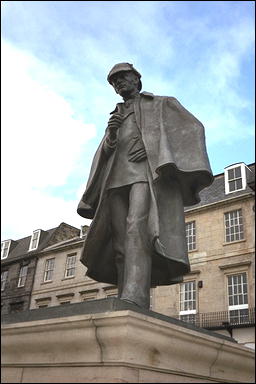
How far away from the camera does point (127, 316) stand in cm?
223

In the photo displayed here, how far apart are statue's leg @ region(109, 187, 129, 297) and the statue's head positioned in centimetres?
101

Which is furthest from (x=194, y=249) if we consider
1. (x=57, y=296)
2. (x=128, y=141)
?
(x=128, y=141)

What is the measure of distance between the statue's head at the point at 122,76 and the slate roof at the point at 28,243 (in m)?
29.3

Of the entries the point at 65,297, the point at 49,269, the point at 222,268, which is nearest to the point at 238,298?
the point at 222,268

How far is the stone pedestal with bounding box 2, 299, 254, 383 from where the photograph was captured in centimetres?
223

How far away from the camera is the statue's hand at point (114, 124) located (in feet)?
11.9

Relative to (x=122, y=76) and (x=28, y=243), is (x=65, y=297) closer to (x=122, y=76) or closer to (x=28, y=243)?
(x=28, y=243)

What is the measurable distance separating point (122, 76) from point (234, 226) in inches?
755

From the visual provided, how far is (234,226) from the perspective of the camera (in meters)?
22.1

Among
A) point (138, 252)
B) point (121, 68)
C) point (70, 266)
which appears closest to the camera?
point (138, 252)

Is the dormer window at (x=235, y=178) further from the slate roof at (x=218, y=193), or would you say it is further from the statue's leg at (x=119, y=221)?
the statue's leg at (x=119, y=221)

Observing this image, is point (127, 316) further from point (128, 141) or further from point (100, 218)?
point (128, 141)

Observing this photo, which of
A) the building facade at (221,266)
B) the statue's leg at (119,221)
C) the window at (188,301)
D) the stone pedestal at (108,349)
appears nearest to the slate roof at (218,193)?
the building facade at (221,266)

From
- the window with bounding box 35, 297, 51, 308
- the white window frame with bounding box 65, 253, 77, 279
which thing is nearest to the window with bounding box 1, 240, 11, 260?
the window with bounding box 35, 297, 51, 308
